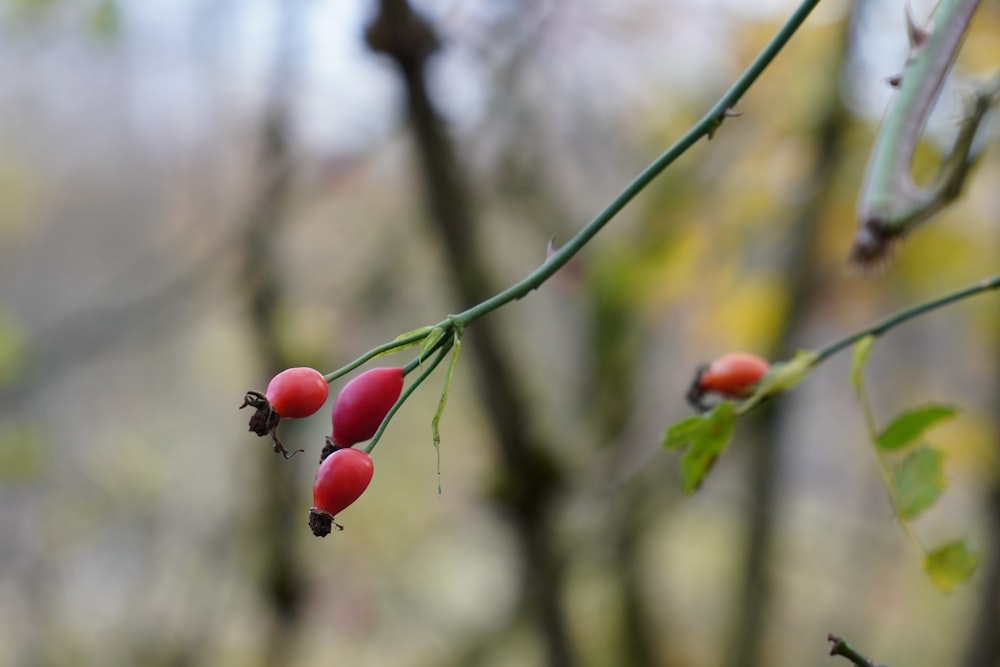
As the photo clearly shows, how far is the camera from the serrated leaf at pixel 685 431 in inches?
20.1

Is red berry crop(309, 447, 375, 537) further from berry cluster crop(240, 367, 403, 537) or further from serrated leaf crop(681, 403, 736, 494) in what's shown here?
serrated leaf crop(681, 403, 736, 494)

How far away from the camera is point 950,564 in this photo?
1.81 feet

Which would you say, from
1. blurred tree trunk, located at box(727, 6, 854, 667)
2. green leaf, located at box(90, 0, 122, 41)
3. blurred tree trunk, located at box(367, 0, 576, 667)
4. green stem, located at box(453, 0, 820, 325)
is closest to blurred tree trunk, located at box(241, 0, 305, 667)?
green leaf, located at box(90, 0, 122, 41)

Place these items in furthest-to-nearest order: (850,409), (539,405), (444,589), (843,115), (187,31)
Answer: (444,589), (850,409), (187,31), (843,115), (539,405)

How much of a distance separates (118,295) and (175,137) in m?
1.45

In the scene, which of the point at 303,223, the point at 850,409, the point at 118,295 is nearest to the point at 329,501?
the point at 303,223

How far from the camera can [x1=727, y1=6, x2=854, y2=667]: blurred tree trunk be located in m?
1.65

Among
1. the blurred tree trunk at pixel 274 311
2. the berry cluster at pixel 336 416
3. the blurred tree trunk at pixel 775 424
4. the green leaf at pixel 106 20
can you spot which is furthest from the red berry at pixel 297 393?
the green leaf at pixel 106 20

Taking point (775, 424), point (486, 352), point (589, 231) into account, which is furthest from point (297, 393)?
point (775, 424)

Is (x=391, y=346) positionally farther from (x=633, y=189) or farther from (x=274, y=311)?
(x=274, y=311)

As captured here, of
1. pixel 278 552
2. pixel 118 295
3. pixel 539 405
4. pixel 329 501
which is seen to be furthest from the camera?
pixel 118 295

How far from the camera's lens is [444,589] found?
3953mm

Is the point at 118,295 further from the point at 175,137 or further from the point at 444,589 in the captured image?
the point at 444,589

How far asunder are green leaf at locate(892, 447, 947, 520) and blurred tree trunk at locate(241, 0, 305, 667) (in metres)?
1.34
